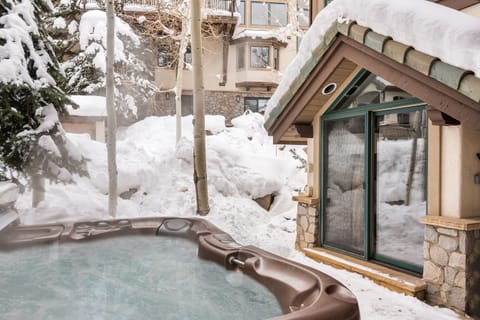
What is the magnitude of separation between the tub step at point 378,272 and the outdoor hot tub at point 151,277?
892 millimetres

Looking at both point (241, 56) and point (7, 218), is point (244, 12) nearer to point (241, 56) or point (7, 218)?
point (241, 56)

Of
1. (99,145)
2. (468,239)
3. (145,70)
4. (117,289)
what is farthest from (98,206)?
(145,70)

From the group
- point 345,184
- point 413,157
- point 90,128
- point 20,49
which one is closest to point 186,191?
point 20,49

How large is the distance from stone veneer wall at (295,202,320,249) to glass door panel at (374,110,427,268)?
0.91 m

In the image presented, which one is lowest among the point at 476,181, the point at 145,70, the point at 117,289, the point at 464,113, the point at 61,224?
the point at 117,289

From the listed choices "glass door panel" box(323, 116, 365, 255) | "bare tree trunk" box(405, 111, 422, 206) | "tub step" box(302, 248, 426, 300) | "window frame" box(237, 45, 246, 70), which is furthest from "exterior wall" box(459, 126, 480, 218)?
"window frame" box(237, 45, 246, 70)

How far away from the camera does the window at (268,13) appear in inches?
627

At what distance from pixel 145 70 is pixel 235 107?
413 centimetres

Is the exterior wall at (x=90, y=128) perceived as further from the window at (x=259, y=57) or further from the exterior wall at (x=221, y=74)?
the window at (x=259, y=57)

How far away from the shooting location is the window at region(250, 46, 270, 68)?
15.5 meters

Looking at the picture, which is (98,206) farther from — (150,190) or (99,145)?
(99,145)

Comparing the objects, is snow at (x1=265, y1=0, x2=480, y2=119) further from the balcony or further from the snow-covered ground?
the balcony

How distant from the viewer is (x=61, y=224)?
521 centimetres

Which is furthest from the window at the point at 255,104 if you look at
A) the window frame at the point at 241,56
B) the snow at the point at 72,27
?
the snow at the point at 72,27
